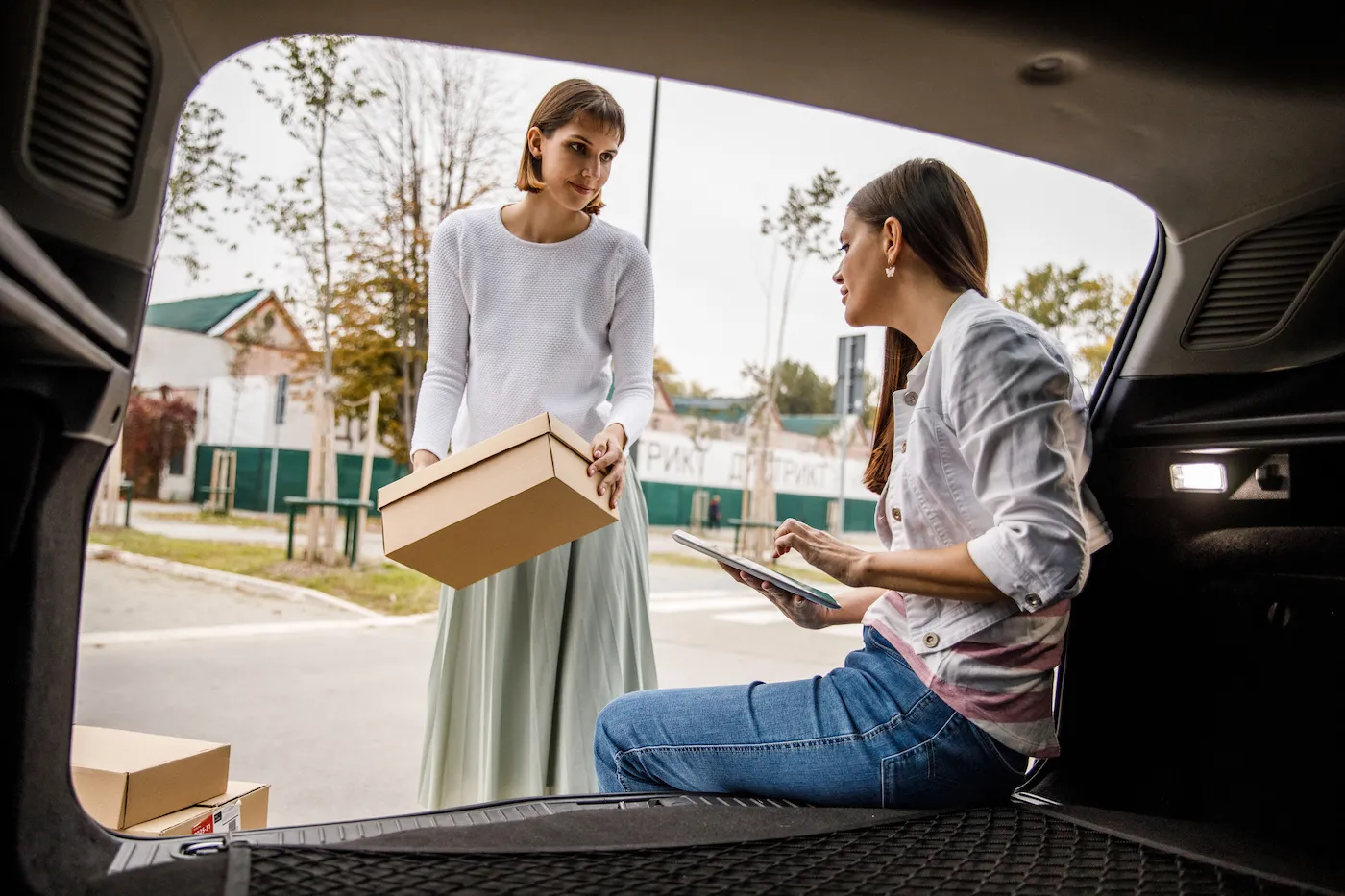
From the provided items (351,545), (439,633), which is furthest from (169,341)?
(439,633)

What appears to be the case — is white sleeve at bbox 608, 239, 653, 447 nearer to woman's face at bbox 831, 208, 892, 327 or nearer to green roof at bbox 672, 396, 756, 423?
woman's face at bbox 831, 208, 892, 327

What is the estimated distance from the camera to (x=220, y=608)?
18.6 feet

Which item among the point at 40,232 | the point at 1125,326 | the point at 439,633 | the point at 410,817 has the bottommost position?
the point at 410,817

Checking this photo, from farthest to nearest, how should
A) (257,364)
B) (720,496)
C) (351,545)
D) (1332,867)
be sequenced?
1. (720,496)
2. (257,364)
3. (351,545)
4. (1332,867)

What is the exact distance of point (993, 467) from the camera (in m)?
1.09

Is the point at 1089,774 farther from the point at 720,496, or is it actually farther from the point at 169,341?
the point at 720,496

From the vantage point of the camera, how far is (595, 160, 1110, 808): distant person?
1.08 metres

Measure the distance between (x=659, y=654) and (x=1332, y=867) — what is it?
4.15 metres

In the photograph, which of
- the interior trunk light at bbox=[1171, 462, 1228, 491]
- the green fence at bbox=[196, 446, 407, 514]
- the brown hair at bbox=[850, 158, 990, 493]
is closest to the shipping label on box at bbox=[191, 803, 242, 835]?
the brown hair at bbox=[850, 158, 990, 493]

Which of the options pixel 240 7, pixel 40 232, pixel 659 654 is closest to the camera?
pixel 40 232

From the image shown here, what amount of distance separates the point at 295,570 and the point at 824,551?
6266 millimetres

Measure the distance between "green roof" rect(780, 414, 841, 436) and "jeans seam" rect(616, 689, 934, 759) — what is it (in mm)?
9463

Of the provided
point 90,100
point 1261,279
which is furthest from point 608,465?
point 1261,279

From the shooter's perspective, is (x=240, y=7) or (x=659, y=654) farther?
(x=659, y=654)
